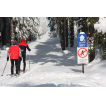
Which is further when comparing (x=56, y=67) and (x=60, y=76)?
(x=56, y=67)

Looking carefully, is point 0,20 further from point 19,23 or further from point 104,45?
point 104,45

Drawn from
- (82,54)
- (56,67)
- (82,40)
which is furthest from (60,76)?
(56,67)

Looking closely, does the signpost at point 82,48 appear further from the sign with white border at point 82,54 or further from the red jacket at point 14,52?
the red jacket at point 14,52

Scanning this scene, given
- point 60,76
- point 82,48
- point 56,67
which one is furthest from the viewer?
point 56,67

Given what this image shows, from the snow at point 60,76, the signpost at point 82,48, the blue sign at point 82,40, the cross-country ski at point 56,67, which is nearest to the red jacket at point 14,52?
the cross-country ski at point 56,67

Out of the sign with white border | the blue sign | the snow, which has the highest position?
the blue sign

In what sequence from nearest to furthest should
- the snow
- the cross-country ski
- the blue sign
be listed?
the snow < the cross-country ski < the blue sign

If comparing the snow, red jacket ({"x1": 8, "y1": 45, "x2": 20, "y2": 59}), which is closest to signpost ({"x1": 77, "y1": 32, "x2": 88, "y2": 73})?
the snow

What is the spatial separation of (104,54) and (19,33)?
18006mm

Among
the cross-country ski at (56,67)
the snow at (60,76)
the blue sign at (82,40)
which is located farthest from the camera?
the blue sign at (82,40)

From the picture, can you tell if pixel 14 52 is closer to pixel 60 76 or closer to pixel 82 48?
Result: pixel 60 76

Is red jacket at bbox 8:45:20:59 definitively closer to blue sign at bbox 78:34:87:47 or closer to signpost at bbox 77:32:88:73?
signpost at bbox 77:32:88:73
